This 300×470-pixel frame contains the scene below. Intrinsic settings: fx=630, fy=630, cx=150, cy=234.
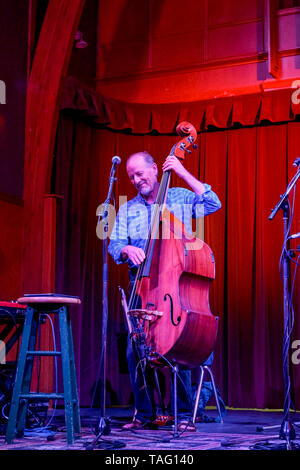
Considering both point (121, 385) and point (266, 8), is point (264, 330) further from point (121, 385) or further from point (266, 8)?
point (266, 8)

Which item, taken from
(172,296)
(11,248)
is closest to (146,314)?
(172,296)

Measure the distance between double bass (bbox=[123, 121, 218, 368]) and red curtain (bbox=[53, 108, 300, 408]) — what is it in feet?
7.25

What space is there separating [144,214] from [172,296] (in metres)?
0.82

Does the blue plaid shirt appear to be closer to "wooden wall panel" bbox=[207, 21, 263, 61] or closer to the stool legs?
the stool legs

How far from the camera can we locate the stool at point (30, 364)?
318cm

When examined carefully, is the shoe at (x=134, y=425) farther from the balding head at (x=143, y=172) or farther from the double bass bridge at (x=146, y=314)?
the balding head at (x=143, y=172)

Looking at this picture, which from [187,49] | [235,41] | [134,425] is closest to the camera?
[134,425]

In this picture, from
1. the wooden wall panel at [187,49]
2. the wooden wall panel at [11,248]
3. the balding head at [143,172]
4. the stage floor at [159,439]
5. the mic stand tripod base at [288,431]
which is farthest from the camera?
the wooden wall panel at [187,49]

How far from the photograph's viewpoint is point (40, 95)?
18.0ft

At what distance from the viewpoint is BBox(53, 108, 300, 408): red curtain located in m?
6.02

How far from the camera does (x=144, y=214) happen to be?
13.9 ft

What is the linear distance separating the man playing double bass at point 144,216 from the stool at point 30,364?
65 cm

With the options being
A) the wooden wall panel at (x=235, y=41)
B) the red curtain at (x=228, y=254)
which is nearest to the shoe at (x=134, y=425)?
the red curtain at (x=228, y=254)

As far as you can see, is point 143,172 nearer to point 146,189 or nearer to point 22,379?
point 146,189
